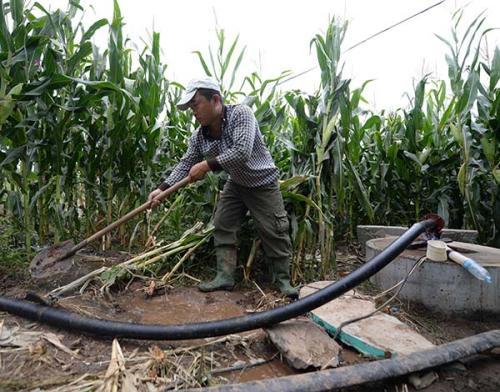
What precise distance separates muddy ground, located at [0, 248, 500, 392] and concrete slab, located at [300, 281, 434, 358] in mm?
88

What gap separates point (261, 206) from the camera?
2.80 meters

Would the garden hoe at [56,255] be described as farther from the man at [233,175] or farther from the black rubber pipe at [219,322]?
the black rubber pipe at [219,322]

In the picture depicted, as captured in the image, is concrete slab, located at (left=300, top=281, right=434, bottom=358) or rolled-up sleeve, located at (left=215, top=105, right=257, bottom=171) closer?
concrete slab, located at (left=300, top=281, right=434, bottom=358)

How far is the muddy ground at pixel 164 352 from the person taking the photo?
64.4 inches

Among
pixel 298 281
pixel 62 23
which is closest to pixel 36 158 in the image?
pixel 62 23

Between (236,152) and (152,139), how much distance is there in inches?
42.2

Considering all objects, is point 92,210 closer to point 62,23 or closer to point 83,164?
point 83,164

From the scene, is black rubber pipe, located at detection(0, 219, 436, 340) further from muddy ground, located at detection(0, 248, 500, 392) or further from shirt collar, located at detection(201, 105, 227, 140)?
shirt collar, located at detection(201, 105, 227, 140)

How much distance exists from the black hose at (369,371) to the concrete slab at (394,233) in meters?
1.50

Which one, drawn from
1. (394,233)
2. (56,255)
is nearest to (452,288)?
(394,233)

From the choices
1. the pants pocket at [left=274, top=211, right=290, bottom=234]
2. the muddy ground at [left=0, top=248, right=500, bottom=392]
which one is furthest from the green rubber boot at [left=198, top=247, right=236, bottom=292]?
the pants pocket at [left=274, top=211, right=290, bottom=234]

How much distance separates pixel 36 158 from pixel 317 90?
7.82ft

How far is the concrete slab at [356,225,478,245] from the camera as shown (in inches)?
128

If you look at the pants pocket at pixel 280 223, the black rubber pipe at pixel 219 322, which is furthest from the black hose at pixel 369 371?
the pants pocket at pixel 280 223
